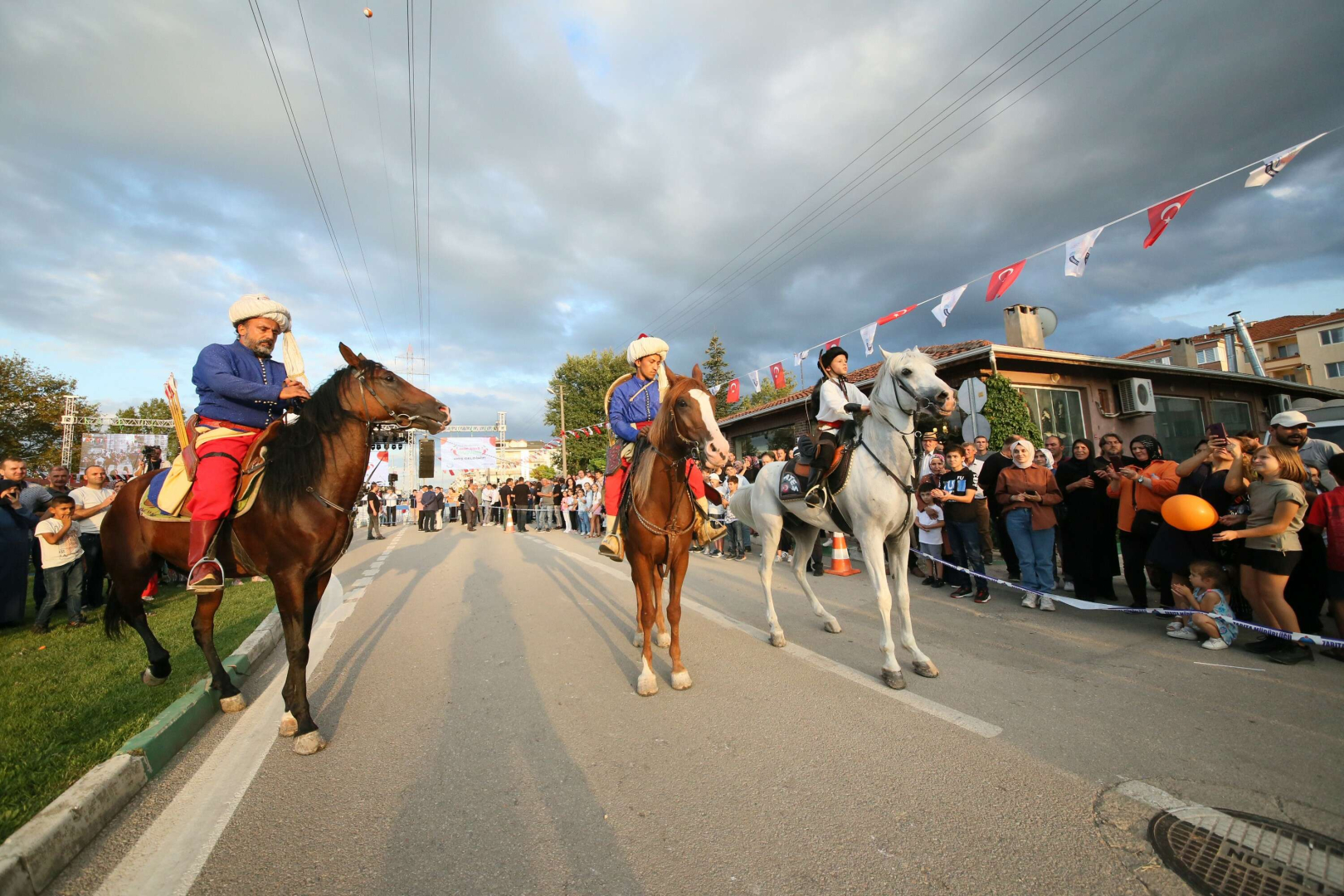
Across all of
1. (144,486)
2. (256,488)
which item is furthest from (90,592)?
(256,488)

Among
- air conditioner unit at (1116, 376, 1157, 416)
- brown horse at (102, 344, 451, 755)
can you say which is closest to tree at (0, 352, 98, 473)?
brown horse at (102, 344, 451, 755)

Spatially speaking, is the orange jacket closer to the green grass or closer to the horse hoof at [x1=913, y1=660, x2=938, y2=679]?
the horse hoof at [x1=913, y1=660, x2=938, y2=679]

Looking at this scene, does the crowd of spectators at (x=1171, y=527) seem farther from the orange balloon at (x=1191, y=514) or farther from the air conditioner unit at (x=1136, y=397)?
the air conditioner unit at (x=1136, y=397)

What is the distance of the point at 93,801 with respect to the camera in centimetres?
262

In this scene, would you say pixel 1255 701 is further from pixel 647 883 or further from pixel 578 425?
pixel 578 425

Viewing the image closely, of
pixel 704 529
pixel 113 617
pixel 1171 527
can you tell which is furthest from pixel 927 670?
pixel 113 617

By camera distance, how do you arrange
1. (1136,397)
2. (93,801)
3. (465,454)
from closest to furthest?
(93,801) → (1136,397) → (465,454)

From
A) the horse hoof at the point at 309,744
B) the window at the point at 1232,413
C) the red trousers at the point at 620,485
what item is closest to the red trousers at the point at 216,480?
the horse hoof at the point at 309,744

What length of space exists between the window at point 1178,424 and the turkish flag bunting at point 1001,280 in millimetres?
12464

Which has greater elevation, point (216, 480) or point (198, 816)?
point (216, 480)

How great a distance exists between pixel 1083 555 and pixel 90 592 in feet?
41.2

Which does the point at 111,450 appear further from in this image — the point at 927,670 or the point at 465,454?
the point at 927,670

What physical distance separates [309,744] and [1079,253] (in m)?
11.2

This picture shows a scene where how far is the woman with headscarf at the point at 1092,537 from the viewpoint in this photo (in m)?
6.48
